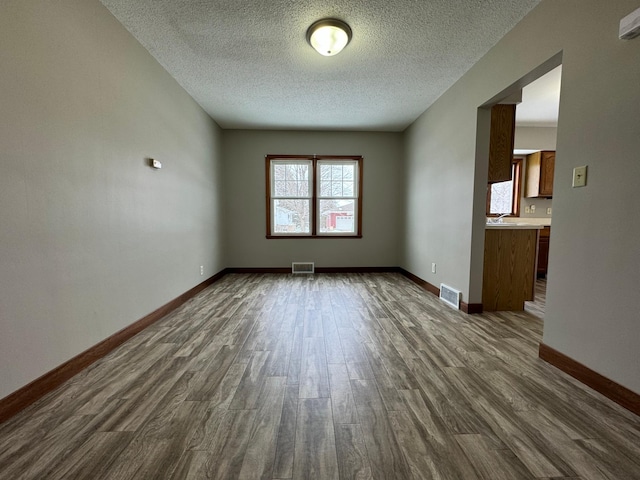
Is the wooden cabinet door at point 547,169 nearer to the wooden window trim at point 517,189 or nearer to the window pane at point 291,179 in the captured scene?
the wooden window trim at point 517,189

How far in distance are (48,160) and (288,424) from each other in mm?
2000

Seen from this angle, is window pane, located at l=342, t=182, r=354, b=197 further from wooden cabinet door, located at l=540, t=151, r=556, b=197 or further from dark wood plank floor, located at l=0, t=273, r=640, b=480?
wooden cabinet door, located at l=540, t=151, r=556, b=197

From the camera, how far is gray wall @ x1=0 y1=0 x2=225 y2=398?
137 centimetres

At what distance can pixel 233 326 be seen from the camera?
8.20 ft

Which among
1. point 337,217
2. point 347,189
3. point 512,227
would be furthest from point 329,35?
point 337,217

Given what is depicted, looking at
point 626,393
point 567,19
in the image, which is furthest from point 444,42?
point 626,393

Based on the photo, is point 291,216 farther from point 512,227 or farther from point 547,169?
point 547,169

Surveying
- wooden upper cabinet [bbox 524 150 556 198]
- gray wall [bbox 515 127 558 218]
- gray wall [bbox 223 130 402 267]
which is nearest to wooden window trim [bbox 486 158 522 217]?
wooden upper cabinet [bbox 524 150 556 198]

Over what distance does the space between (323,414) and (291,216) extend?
13.1 feet

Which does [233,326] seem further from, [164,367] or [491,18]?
[491,18]

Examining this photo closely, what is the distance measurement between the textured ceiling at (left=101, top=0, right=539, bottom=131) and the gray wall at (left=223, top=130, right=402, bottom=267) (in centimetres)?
98

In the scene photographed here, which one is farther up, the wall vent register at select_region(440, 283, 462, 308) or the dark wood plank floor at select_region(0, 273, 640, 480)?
the wall vent register at select_region(440, 283, 462, 308)

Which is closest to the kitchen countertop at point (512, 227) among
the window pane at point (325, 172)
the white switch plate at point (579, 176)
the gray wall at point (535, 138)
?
the white switch plate at point (579, 176)

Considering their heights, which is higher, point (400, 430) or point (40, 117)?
point (40, 117)
